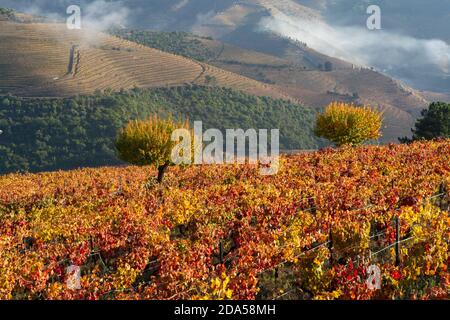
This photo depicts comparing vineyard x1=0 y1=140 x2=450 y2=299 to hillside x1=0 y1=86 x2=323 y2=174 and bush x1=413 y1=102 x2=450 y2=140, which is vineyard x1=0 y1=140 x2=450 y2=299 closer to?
bush x1=413 y1=102 x2=450 y2=140

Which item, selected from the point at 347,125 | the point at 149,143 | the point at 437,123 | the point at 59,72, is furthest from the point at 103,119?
the point at 149,143

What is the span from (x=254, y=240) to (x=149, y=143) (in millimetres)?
14284

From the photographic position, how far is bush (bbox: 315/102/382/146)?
41.3m

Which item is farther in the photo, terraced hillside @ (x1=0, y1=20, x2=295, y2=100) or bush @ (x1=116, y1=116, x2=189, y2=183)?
terraced hillside @ (x1=0, y1=20, x2=295, y2=100)

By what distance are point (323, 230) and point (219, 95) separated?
166 m

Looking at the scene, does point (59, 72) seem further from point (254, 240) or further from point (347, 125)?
point (254, 240)

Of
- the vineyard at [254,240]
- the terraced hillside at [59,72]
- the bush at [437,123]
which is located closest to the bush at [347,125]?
the vineyard at [254,240]

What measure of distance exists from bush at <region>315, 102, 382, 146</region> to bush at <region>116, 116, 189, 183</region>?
16.9 metres

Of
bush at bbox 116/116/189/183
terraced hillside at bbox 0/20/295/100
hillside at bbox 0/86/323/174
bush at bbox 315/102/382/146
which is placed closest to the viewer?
bush at bbox 116/116/189/183

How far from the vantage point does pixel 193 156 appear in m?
29.4

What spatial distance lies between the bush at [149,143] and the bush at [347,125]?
667 inches

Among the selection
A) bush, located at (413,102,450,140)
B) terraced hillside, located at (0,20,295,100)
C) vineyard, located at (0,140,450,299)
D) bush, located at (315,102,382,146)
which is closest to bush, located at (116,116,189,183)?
vineyard, located at (0,140,450,299)

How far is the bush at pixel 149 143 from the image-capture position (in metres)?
28.1

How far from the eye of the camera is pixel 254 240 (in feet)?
50.3
